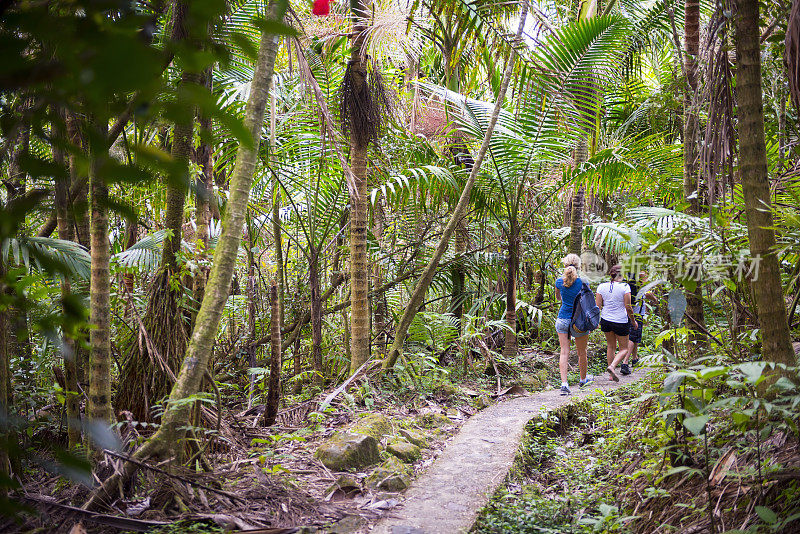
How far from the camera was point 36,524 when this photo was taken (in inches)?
Answer: 105

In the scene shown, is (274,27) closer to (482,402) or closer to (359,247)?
(359,247)

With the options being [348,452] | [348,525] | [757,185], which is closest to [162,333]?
[348,452]

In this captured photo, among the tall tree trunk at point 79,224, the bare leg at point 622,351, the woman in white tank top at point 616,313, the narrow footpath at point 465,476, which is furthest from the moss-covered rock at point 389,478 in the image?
the bare leg at point 622,351

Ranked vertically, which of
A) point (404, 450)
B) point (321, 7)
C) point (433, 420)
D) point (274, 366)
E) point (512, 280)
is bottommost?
point (433, 420)

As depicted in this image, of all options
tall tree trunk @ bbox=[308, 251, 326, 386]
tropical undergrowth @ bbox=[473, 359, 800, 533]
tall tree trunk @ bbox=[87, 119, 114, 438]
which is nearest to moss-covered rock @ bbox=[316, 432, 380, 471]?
tropical undergrowth @ bbox=[473, 359, 800, 533]

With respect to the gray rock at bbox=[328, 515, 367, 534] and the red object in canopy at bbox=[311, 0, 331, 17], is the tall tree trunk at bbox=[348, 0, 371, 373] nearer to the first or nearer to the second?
the red object in canopy at bbox=[311, 0, 331, 17]

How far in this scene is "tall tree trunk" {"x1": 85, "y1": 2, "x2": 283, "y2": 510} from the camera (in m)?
3.02

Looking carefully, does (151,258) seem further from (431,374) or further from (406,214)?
(406,214)

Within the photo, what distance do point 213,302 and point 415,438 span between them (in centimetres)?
228

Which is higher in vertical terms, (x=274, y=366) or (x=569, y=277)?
(x=569, y=277)

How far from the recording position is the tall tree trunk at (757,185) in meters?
2.71

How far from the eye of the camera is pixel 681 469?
2525 millimetres

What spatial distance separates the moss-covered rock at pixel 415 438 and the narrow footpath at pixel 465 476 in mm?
201

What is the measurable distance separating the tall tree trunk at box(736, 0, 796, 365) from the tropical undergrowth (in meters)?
0.19
